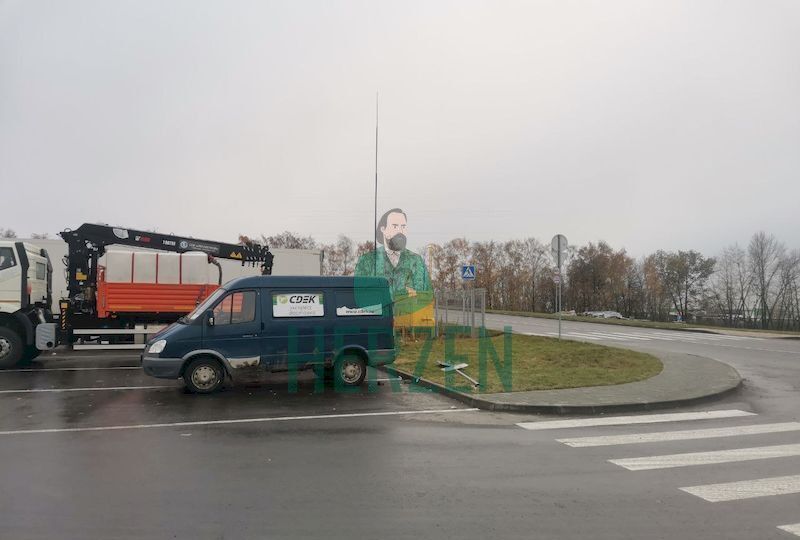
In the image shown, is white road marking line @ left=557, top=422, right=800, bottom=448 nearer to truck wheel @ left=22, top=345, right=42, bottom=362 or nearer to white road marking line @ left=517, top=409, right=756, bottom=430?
white road marking line @ left=517, top=409, right=756, bottom=430

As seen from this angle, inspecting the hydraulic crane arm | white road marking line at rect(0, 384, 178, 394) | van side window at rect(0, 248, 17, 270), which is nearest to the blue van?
white road marking line at rect(0, 384, 178, 394)

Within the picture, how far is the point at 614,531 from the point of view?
167 inches

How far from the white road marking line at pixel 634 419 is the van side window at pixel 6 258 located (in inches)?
534

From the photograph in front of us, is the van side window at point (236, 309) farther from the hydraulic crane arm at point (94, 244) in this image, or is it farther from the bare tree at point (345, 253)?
the bare tree at point (345, 253)

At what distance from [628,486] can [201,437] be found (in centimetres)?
518

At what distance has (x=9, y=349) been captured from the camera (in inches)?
549

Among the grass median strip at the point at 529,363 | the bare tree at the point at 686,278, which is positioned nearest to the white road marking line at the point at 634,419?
the grass median strip at the point at 529,363

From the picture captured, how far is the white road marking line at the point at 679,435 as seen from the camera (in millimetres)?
7020

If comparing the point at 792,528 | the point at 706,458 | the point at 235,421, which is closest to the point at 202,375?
the point at 235,421

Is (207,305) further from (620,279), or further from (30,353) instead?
(620,279)

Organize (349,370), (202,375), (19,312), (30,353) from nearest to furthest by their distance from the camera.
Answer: (202,375)
(349,370)
(19,312)
(30,353)

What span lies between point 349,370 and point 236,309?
2.60 meters

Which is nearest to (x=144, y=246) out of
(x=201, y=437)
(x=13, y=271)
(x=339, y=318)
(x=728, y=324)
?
(x=13, y=271)

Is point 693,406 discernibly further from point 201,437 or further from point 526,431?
point 201,437
